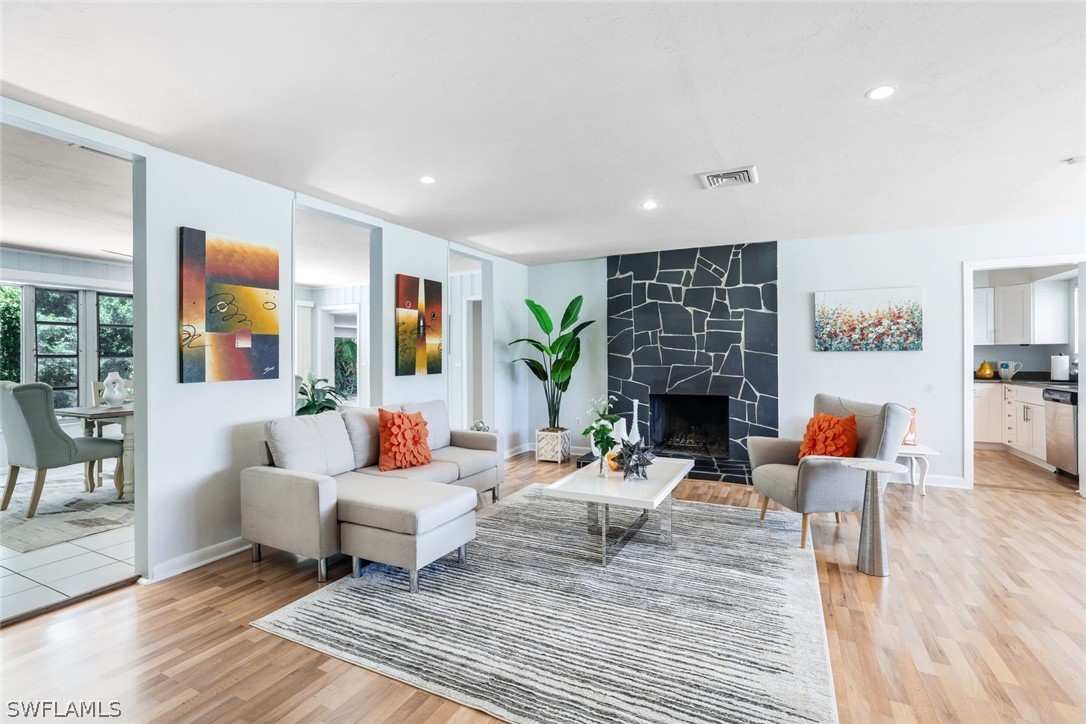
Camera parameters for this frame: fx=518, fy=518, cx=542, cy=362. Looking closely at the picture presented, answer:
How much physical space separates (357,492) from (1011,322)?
7.71 meters

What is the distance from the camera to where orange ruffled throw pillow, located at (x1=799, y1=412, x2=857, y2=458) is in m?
3.52

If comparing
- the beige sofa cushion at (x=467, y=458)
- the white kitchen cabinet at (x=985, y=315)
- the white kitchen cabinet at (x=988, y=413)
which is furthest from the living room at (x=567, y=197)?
the white kitchen cabinet at (x=985, y=315)

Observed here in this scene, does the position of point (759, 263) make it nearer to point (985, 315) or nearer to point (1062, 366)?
point (985, 315)

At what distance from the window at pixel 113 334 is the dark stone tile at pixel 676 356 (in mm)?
6626

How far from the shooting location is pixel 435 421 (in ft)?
14.5

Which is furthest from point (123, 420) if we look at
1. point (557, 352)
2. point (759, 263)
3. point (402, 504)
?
point (759, 263)

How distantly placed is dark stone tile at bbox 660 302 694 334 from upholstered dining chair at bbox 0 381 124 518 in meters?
5.49

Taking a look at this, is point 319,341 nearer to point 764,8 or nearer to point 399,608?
point 399,608

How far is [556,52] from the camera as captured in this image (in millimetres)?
2004

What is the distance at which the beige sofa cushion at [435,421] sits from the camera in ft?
14.0

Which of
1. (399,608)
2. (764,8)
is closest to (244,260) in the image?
(399,608)

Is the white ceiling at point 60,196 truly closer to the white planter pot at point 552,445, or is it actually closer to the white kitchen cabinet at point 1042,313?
the white planter pot at point 552,445

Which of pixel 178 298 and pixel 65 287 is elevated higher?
pixel 65 287

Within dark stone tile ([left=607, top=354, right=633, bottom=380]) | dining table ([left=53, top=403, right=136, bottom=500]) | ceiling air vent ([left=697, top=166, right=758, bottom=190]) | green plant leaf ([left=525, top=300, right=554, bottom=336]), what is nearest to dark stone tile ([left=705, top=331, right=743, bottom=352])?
dark stone tile ([left=607, top=354, right=633, bottom=380])
